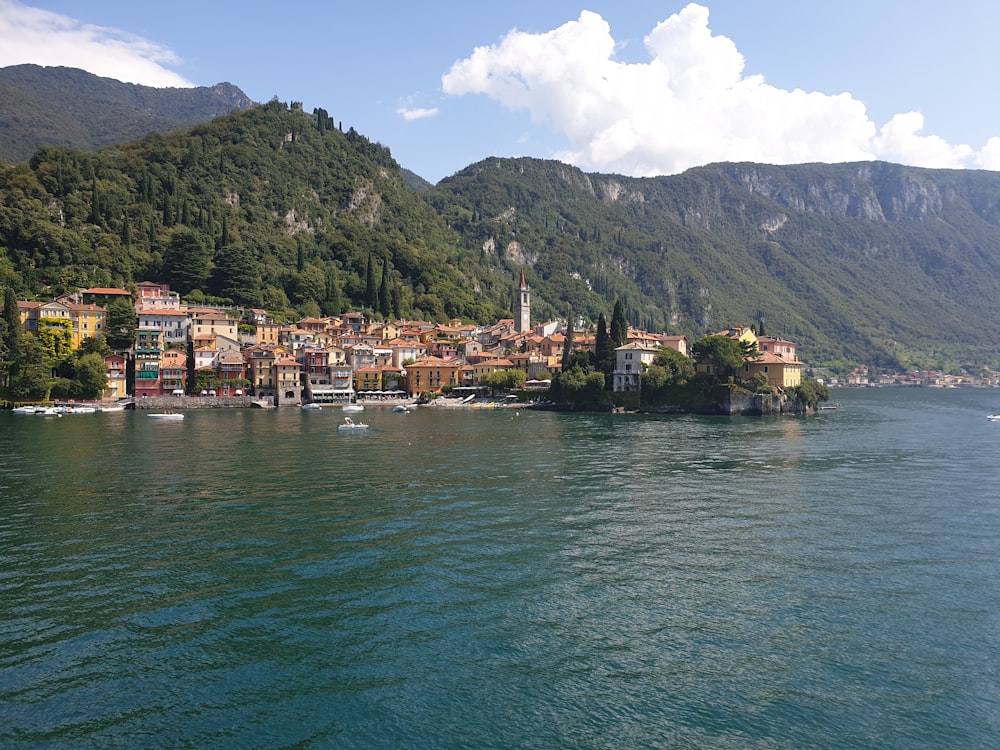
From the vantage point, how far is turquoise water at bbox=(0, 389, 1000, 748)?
11.2m

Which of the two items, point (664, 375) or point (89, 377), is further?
point (664, 375)

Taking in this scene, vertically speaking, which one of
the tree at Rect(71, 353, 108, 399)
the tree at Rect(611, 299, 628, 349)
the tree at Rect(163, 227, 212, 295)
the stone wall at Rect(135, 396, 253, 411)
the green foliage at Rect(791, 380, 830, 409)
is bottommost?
the stone wall at Rect(135, 396, 253, 411)

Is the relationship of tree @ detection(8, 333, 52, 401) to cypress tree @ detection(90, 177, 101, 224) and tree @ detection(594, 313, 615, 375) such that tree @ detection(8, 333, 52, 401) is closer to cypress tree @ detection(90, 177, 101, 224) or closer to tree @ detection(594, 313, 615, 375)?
cypress tree @ detection(90, 177, 101, 224)

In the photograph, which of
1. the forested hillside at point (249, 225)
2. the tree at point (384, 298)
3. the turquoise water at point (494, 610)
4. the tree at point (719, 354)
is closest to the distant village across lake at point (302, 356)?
the tree at point (719, 354)

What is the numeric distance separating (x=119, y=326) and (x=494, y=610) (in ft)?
298

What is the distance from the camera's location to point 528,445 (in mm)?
47594

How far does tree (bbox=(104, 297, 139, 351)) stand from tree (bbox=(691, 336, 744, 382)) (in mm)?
72797

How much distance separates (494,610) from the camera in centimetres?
1562

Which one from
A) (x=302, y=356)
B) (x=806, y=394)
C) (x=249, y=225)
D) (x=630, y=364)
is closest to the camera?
(x=806, y=394)

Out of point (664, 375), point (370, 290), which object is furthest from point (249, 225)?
point (664, 375)

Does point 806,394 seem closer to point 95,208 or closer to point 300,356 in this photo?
point 300,356

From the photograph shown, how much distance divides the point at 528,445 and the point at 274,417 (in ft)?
119

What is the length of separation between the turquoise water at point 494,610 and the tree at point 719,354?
155ft

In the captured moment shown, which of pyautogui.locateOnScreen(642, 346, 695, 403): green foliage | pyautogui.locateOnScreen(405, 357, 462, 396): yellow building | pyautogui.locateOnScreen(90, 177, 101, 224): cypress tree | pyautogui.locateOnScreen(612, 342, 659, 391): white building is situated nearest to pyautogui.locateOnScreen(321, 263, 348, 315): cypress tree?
pyautogui.locateOnScreen(405, 357, 462, 396): yellow building
